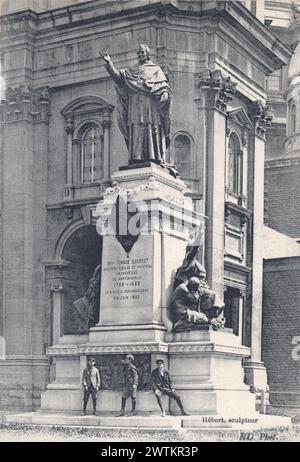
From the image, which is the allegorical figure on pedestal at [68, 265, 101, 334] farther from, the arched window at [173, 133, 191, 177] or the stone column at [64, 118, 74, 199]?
the stone column at [64, 118, 74, 199]

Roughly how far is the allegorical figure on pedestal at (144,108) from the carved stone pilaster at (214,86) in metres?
15.3

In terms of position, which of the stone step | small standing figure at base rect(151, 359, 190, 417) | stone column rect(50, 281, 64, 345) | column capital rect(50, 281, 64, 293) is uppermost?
column capital rect(50, 281, 64, 293)

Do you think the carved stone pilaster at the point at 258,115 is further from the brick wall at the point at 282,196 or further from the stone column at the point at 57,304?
the stone column at the point at 57,304

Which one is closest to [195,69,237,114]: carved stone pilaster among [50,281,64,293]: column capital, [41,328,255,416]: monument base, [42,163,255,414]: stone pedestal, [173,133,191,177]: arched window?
[173,133,191,177]: arched window

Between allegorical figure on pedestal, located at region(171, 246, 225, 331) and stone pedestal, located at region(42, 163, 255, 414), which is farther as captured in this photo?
allegorical figure on pedestal, located at region(171, 246, 225, 331)

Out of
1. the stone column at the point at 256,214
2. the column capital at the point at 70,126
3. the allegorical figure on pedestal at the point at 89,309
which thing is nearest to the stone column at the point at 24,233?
the column capital at the point at 70,126

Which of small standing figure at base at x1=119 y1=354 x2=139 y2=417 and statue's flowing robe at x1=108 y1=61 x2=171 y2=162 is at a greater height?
statue's flowing robe at x1=108 y1=61 x2=171 y2=162

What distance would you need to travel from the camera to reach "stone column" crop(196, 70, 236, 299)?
3594 centimetres

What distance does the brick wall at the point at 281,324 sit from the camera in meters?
40.0

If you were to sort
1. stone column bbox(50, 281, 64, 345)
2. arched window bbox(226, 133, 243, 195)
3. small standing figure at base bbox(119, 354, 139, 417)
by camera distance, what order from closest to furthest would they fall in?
small standing figure at base bbox(119, 354, 139, 417) → stone column bbox(50, 281, 64, 345) → arched window bbox(226, 133, 243, 195)

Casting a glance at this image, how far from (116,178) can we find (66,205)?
650 inches

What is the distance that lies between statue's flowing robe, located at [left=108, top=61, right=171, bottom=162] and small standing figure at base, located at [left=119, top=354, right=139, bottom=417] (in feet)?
13.8

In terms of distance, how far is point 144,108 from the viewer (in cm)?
2083

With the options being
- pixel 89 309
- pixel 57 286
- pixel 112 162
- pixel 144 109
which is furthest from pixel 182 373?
pixel 57 286
